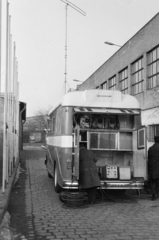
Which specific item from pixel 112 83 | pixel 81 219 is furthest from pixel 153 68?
pixel 81 219

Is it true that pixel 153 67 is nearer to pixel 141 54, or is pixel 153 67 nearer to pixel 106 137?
pixel 141 54

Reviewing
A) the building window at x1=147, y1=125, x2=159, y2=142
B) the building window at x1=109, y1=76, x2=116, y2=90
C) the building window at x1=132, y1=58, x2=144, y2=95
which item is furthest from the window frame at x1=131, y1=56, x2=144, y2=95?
the building window at x1=109, y1=76, x2=116, y2=90

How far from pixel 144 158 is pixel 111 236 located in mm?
3274

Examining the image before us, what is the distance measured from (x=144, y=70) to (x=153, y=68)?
3.50 ft

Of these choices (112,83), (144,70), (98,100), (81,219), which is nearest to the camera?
(81,219)

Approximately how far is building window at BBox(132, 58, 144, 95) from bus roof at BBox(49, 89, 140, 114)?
1433 cm

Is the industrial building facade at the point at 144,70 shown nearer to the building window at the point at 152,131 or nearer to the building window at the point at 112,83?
the building window at the point at 152,131

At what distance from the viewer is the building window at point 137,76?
74.1 feet

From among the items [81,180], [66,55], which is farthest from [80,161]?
[66,55]

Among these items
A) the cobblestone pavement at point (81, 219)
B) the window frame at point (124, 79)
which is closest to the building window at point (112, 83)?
the window frame at point (124, 79)

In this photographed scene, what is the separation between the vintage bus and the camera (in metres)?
7.92

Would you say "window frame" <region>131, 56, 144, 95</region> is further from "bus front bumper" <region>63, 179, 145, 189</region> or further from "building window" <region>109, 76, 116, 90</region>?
"bus front bumper" <region>63, 179, 145, 189</region>

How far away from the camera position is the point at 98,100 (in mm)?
8352

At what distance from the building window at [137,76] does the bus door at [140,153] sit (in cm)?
1444
